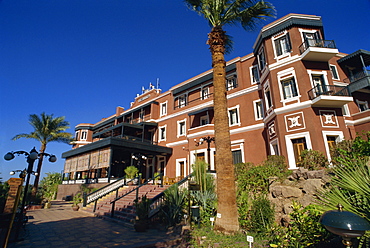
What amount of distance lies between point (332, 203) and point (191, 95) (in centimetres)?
2011

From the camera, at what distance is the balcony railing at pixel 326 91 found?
1266cm

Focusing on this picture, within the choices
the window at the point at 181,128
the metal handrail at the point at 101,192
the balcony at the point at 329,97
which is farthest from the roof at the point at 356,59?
the metal handrail at the point at 101,192

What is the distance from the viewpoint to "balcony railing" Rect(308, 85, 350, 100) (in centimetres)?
1266

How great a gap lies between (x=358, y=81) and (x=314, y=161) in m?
10.1

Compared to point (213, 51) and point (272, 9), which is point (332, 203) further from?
point (272, 9)

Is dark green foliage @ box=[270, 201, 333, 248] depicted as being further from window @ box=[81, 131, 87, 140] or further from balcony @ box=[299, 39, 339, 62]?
window @ box=[81, 131, 87, 140]

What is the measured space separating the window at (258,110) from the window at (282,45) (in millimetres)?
4244

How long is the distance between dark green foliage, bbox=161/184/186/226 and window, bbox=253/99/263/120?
11.0 metres

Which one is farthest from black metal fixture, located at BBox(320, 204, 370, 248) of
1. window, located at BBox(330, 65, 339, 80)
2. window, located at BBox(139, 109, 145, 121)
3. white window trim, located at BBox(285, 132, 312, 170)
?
window, located at BBox(139, 109, 145, 121)

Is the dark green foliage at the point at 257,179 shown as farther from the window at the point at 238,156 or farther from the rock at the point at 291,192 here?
the window at the point at 238,156

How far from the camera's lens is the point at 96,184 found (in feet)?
56.6

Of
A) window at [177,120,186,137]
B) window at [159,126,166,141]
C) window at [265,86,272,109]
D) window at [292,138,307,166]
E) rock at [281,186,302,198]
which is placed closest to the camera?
rock at [281,186,302,198]

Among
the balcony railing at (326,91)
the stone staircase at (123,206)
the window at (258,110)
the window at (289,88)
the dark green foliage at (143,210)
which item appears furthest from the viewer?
the window at (258,110)

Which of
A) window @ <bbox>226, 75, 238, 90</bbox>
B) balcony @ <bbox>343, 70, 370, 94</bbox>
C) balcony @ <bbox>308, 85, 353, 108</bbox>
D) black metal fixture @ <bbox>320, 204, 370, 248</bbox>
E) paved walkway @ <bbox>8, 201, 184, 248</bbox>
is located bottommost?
paved walkway @ <bbox>8, 201, 184, 248</bbox>
